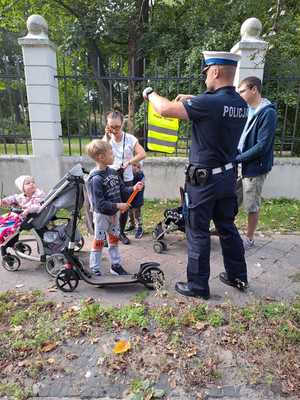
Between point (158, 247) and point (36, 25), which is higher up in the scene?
point (36, 25)

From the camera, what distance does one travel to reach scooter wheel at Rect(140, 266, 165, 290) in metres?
3.26

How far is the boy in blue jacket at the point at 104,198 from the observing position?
3141 millimetres

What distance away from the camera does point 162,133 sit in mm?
6465

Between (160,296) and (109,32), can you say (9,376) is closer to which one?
(160,296)

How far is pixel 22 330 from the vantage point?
2723 millimetres

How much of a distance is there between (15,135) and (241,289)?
5.54m

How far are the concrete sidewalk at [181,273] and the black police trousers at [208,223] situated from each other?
36 cm

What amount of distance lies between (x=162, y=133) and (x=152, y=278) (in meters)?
3.83

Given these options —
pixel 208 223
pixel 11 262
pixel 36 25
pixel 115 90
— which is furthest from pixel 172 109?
pixel 115 90

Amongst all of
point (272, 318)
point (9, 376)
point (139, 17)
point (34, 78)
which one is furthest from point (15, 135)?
point (139, 17)

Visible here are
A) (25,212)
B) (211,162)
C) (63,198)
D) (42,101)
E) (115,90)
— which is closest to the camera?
(211,162)

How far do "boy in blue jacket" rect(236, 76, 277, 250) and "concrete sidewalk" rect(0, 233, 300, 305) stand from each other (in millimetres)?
644

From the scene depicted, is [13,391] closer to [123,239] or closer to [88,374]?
[88,374]

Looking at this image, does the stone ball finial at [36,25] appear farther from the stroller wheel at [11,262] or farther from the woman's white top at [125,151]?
the stroller wheel at [11,262]
